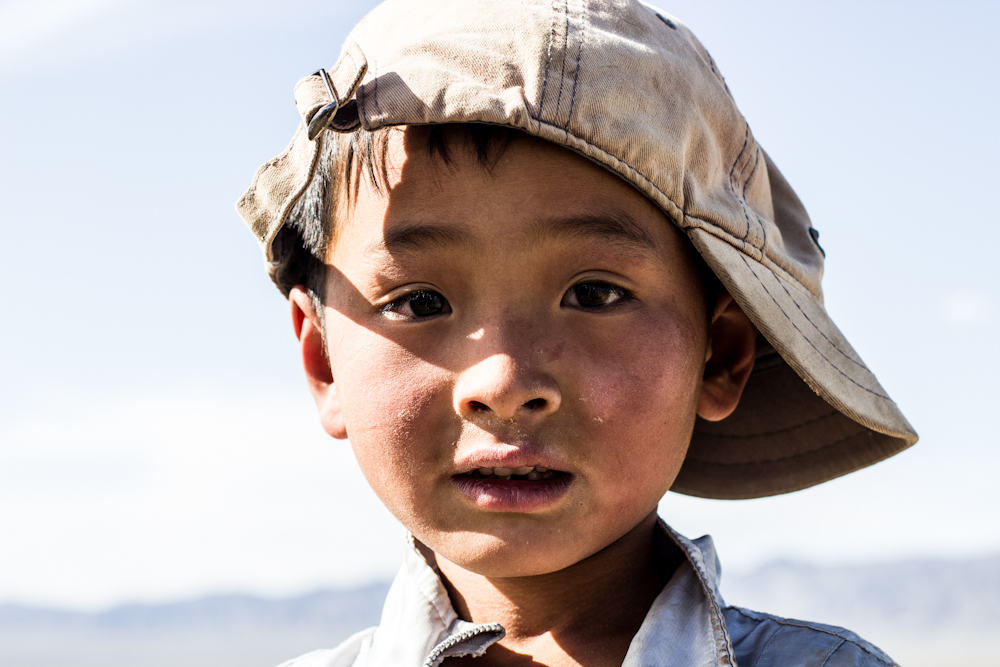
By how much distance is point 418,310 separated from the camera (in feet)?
5.75

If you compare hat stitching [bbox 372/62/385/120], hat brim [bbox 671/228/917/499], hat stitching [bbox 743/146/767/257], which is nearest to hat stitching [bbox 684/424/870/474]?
hat brim [bbox 671/228/917/499]

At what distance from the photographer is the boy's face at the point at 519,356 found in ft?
5.41

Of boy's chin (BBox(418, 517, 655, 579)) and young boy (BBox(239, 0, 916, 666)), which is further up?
young boy (BBox(239, 0, 916, 666))

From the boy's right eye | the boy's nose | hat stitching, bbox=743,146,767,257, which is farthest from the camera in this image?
hat stitching, bbox=743,146,767,257

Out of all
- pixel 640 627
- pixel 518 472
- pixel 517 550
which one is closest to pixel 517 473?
pixel 518 472

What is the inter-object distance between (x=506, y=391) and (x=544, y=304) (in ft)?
0.47

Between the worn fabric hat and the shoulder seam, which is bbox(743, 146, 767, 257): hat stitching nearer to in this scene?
the worn fabric hat

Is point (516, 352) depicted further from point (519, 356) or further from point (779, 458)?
point (779, 458)

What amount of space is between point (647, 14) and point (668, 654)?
955 millimetres

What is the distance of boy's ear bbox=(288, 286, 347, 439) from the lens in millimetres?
2055

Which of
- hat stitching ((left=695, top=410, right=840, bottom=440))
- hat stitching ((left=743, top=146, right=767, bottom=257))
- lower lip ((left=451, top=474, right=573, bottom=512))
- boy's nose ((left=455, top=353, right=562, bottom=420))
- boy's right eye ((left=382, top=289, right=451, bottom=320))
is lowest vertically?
lower lip ((left=451, top=474, right=573, bottom=512))

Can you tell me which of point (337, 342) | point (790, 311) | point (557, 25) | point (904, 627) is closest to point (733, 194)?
point (790, 311)

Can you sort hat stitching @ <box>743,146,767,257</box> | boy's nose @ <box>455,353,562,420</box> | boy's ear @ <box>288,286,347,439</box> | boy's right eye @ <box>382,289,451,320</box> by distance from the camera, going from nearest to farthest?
1. boy's nose @ <box>455,353,562,420</box>
2. boy's right eye @ <box>382,289,451,320</box>
3. hat stitching @ <box>743,146,767,257</box>
4. boy's ear @ <box>288,286,347,439</box>

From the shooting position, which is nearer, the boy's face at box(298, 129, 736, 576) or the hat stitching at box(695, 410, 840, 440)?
the boy's face at box(298, 129, 736, 576)
